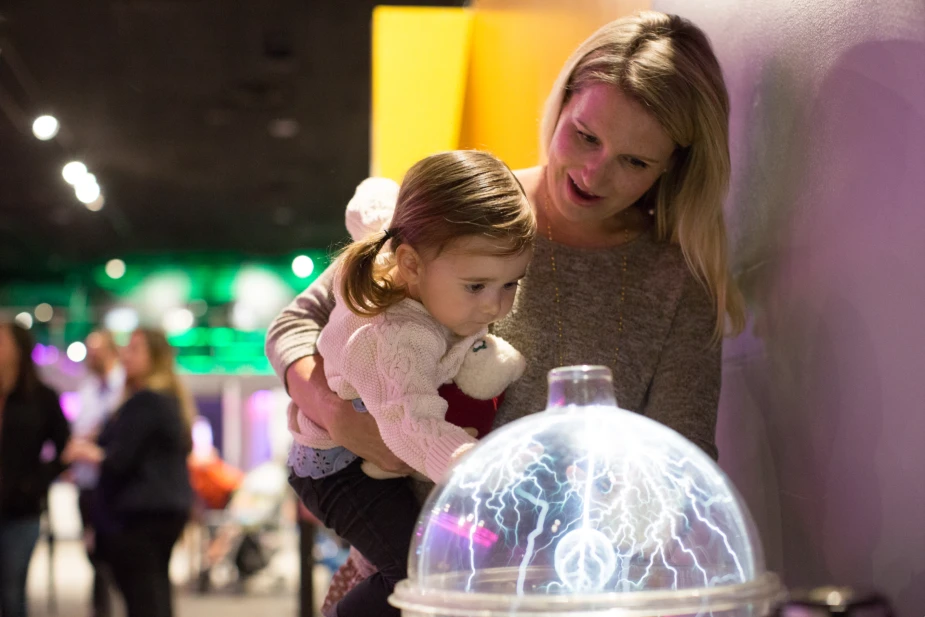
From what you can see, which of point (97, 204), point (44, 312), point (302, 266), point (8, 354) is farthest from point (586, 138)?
point (44, 312)

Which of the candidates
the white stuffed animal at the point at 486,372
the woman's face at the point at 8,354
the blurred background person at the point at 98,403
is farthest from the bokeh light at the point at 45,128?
the white stuffed animal at the point at 486,372

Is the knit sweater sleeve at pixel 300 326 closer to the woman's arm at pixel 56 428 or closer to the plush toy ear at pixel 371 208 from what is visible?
the plush toy ear at pixel 371 208

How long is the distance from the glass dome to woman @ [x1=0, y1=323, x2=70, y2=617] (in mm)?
4148

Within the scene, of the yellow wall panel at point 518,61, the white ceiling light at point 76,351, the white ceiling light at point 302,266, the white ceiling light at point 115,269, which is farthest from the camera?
the white ceiling light at point 115,269

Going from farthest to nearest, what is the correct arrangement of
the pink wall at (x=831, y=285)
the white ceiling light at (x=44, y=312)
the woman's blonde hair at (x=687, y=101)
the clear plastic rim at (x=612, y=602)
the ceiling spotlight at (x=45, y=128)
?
the white ceiling light at (x=44, y=312), the ceiling spotlight at (x=45, y=128), the woman's blonde hair at (x=687, y=101), the pink wall at (x=831, y=285), the clear plastic rim at (x=612, y=602)

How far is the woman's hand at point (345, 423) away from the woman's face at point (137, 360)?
3424 mm

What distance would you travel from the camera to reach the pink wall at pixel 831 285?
1.27 metres

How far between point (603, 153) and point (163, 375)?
373cm

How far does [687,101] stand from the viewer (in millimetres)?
1689

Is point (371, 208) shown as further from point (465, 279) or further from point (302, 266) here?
point (302, 266)

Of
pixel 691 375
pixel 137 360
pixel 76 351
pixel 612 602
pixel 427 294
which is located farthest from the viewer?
pixel 76 351

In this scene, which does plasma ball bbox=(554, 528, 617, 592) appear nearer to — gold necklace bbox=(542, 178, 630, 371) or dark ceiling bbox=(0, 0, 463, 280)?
gold necklace bbox=(542, 178, 630, 371)

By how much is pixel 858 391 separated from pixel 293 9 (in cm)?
595

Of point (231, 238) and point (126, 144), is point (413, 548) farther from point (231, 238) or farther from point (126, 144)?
point (231, 238)
